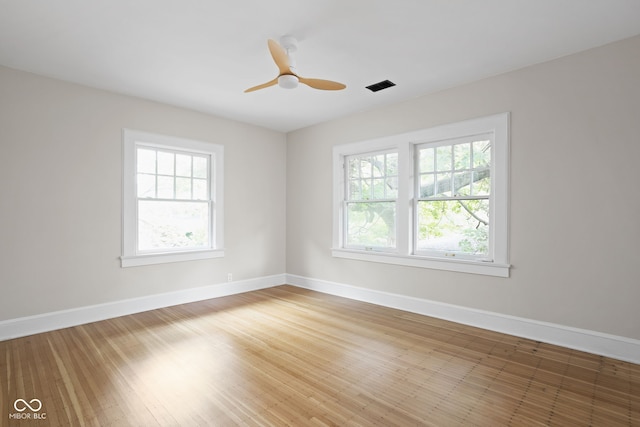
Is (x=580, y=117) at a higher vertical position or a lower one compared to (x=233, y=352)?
higher

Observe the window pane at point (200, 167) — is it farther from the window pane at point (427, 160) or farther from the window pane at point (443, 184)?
the window pane at point (443, 184)

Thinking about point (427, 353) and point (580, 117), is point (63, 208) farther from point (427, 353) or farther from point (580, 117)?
point (580, 117)

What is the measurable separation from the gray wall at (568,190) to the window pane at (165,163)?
3.62m

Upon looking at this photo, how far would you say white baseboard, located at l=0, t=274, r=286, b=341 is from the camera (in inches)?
131

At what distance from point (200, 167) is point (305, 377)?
141 inches

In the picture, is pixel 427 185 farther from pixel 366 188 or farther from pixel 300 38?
pixel 300 38

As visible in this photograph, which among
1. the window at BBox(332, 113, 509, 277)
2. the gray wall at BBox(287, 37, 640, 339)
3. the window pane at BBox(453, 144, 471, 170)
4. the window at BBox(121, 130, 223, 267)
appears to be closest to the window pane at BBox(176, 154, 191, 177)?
the window at BBox(121, 130, 223, 267)

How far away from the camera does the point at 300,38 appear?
9.16 ft

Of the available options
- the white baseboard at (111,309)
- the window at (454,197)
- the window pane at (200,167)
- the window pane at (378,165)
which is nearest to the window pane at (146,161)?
the window pane at (200,167)

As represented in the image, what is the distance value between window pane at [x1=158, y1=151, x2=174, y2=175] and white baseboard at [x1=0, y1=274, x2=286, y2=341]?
5.63 ft

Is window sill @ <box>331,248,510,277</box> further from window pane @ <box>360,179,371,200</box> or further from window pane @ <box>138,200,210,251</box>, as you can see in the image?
window pane @ <box>138,200,210,251</box>

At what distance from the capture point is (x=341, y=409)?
6.93 feet

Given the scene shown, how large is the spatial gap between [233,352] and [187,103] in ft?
11.0

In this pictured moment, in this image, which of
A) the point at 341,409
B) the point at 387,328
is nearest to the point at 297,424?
the point at 341,409
